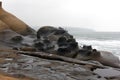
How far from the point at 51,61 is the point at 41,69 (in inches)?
30.8

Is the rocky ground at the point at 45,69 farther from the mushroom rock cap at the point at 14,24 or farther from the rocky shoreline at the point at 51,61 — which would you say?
the mushroom rock cap at the point at 14,24

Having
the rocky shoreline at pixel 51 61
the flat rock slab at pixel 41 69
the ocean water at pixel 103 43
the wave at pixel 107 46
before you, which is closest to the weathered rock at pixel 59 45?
the rocky shoreline at pixel 51 61

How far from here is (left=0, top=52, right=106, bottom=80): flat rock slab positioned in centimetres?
633

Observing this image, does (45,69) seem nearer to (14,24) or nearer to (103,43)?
(14,24)

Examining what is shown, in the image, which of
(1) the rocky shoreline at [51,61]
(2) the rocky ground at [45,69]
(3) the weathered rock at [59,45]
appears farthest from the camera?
(3) the weathered rock at [59,45]

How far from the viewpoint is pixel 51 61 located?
7504 mm

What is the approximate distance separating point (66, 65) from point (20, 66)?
1.07 metres

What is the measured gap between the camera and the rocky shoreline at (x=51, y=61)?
6438 mm

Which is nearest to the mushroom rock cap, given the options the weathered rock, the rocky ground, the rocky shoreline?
the rocky shoreline

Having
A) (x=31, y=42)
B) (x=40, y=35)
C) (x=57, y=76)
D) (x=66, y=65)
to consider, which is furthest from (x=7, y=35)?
(x=57, y=76)

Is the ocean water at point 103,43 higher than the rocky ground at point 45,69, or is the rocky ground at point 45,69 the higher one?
the ocean water at point 103,43

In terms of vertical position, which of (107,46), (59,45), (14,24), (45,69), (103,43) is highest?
(103,43)

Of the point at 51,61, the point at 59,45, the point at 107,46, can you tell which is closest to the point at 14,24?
the point at 59,45

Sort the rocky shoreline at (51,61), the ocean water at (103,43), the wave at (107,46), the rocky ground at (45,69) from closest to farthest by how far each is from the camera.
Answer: the rocky ground at (45,69), the rocky shoreline at (51,61), the wave at (107,46), the ocean water at (103,43)
